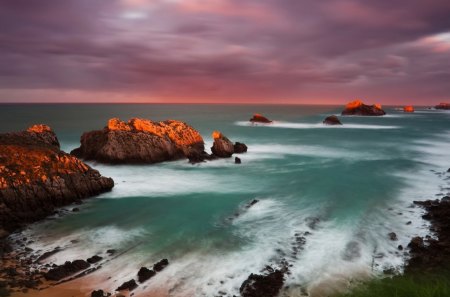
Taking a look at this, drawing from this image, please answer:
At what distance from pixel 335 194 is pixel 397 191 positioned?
4.65 m

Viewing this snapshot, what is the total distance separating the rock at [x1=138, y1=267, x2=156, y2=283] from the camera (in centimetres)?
1263

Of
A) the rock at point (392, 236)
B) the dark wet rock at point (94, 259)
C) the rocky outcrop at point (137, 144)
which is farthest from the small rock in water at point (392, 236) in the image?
the rocky outcrop at point (137, 144)

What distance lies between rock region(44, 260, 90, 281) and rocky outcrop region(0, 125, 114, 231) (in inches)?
225

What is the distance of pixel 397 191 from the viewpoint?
25.9m

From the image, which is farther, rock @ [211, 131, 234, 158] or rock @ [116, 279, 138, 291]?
rock @ [211, 131, 234, 158]

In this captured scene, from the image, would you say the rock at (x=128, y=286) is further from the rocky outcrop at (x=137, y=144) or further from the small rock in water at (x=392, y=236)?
the rocky outcrop at (x=137, y=144)

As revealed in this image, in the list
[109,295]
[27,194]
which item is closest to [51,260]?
[109,295]

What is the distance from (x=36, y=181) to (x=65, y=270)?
919 centimetres

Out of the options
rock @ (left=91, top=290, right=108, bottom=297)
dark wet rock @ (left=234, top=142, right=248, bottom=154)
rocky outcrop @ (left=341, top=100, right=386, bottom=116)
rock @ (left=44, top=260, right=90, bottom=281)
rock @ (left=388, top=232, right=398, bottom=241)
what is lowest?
rock @ (left=388, top=232, right=398, bottom=241)

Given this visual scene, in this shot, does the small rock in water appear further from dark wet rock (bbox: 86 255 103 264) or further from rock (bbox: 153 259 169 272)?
dark wet rock (bbox: 86 255 103 264)

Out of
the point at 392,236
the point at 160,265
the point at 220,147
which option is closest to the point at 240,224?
the point at 160,265

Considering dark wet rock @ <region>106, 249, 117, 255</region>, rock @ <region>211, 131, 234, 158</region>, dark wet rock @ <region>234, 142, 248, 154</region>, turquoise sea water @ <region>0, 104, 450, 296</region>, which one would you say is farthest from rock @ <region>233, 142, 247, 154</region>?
dark wet rock @ <region>106, 249, 117, 255</region>

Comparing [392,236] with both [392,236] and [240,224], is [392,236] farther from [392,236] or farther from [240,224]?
[240,224]

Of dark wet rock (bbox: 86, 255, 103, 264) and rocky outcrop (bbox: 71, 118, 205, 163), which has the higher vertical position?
rocky outcrop (bbox: 71, 118, 205, 163)
